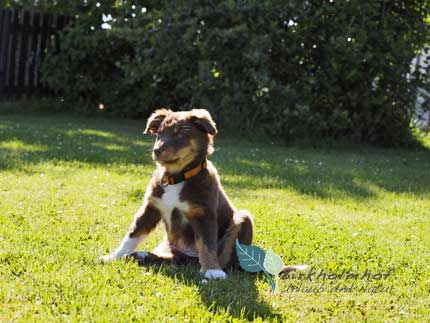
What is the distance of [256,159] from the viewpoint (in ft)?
32.0

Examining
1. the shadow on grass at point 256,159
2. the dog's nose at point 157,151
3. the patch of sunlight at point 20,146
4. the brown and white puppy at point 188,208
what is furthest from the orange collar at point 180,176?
the patch of sunlight at point 20,146

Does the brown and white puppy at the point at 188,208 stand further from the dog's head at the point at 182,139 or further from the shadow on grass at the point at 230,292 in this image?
the shadow on grass at the point at 230,292

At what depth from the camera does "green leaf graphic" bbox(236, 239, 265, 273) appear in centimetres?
411

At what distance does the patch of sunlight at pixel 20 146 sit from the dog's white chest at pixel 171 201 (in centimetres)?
513

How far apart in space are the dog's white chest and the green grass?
0.44 metres

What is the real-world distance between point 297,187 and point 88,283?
14.4ft

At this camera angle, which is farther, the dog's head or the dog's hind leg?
the dog's hind leg

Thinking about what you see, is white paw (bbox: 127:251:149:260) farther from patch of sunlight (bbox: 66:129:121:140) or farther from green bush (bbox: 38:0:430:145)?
green bush (bbox: 38:0:430:145)

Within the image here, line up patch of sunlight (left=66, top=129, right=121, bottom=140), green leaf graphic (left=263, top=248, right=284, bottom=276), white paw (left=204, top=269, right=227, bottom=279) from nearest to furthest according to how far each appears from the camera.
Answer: green leaf graphic (left=263, top=248, right=284, bottom=276)
white paw (left=204, top=269, right=227, bottom=279)
patch of sunlight (left=66, top=129, right=121, bottom=140)

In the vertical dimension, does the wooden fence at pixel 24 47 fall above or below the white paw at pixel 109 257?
above

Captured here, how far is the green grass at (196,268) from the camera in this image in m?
3.51

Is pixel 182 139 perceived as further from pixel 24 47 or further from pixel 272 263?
pixel 24 47

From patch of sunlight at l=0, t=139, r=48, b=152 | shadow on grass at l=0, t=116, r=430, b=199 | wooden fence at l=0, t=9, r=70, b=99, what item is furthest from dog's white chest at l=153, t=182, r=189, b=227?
wooden fence at l=0, t=9, r=70, b=99

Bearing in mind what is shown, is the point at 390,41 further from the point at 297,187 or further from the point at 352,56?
the point at 297,187
